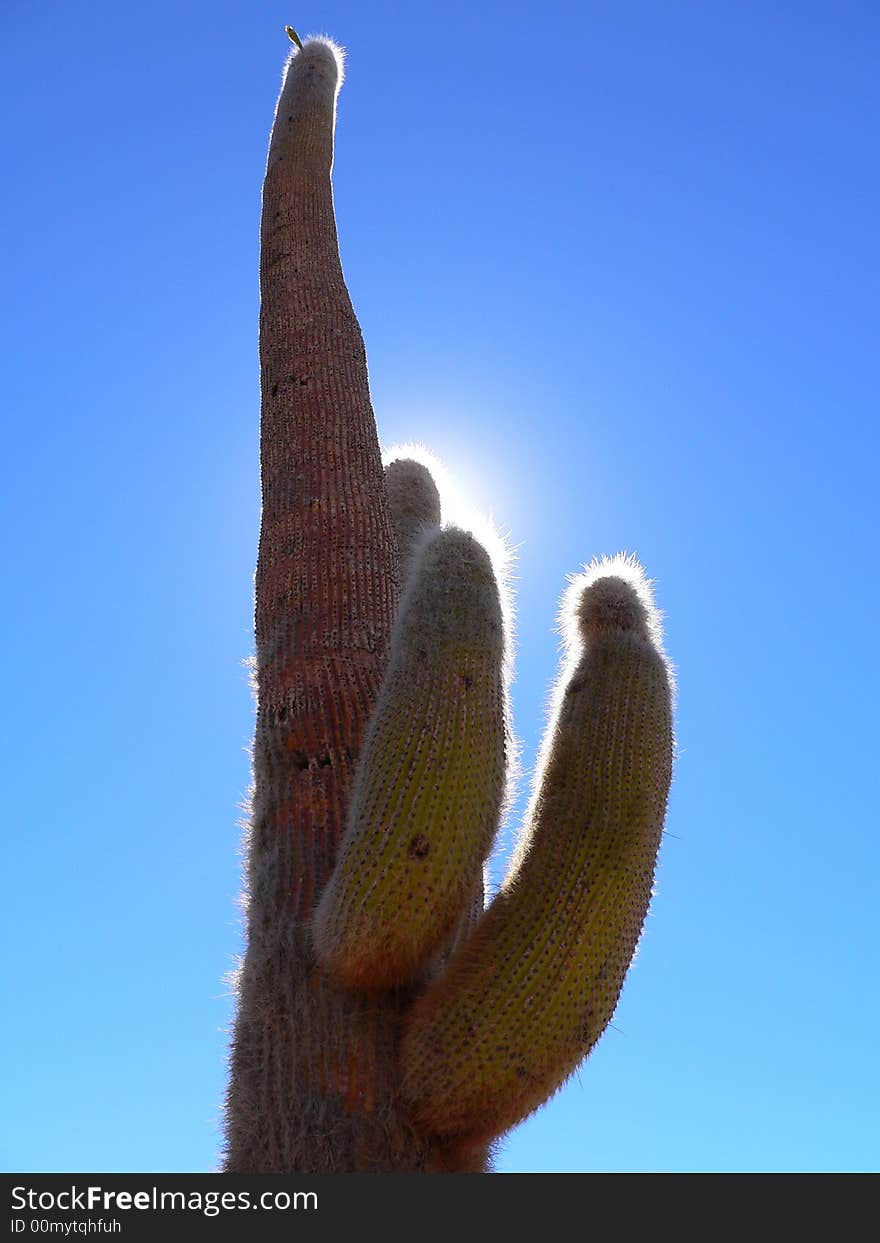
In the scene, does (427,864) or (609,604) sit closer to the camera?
(427,864)

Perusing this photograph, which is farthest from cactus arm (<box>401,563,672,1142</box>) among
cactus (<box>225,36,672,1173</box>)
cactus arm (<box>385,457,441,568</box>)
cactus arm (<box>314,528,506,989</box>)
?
cactus arm (<box>385,457,441,568</box>)

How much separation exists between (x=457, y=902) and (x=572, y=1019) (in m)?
0.39

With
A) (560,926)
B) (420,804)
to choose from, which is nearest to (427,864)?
(420,804)

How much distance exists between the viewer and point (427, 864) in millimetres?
2643

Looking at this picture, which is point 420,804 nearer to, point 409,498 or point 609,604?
point 609,604

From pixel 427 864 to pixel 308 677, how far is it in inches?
34.1

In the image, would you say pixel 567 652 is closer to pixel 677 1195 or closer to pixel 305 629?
pixel 305 629

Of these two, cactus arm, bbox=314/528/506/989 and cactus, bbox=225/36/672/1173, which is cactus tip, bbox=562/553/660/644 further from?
cactus arm, bbox=314/528/506/989

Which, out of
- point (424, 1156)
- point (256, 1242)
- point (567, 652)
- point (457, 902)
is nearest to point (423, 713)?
point (457, 902)

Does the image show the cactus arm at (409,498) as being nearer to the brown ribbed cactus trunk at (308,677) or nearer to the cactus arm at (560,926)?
the brown ribbed cactus trunk at (308,677)

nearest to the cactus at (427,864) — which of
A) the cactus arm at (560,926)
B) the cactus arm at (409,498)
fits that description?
the cactus arm at (560,926)

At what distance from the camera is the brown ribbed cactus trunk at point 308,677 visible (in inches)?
100

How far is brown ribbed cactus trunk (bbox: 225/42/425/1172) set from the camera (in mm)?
2543

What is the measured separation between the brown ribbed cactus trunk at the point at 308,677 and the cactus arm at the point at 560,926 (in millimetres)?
166
